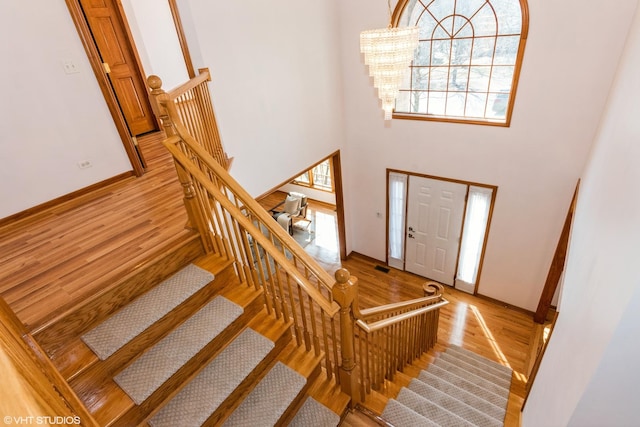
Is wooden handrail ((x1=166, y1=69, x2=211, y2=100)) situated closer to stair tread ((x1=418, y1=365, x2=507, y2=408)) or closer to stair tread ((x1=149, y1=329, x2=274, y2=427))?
stair tread ((x1=149, y1=329, x2=274, y2=427))

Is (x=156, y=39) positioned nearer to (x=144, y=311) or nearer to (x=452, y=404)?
(x=144, y=311)

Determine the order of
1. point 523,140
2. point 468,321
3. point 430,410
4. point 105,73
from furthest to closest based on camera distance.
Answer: point 468,321
point 523,140
point 105,73
point 430,410

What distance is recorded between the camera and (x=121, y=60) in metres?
4.68

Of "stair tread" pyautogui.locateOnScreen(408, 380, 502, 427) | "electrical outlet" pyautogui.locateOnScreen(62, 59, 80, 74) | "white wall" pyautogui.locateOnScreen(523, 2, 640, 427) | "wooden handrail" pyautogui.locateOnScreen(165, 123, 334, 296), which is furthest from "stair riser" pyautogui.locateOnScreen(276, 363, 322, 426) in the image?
"electrical outlet" pyautogui.locateOnScreen(62, 59, 80, 74)

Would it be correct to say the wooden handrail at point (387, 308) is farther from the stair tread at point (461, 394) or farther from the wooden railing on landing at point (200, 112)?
the wooden railing on landing at point (200, 112)

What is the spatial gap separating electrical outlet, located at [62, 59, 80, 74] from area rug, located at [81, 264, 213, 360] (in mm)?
2209

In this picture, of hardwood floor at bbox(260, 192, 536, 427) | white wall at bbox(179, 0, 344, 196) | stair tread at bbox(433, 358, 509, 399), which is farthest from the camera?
hardwood floor at bbox(260, 192, 536, 427)

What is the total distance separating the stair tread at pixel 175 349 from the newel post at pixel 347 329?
76 centimetres

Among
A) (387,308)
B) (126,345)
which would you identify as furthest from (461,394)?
(126,345)

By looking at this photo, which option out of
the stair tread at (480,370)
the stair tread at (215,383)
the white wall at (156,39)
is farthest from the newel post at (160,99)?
the stair tread at (480,370)

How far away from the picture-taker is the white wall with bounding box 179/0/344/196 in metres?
3.41

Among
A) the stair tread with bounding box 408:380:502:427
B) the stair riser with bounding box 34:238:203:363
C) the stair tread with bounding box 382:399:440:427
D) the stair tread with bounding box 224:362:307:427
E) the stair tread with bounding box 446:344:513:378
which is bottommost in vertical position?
the stair tread with bounding box 446:344:513:378

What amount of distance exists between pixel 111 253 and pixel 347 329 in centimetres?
182

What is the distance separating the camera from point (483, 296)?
5.43 meters
